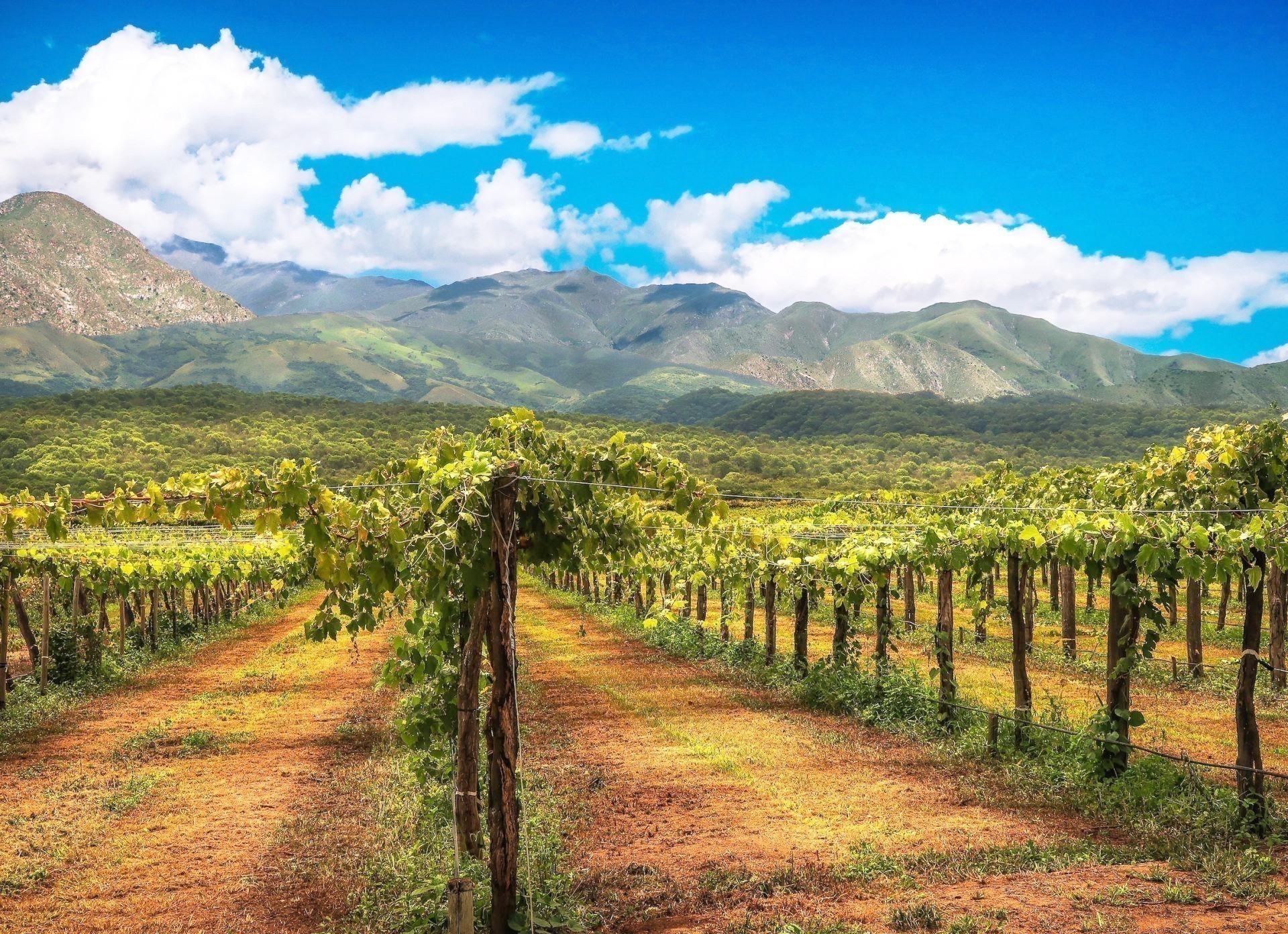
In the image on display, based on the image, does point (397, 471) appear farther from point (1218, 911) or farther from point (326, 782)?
point (1218, 911)

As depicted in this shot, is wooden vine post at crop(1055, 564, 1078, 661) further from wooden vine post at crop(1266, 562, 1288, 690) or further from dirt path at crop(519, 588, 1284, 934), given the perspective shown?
dirt path at crop(519, 588, 1284, 934)

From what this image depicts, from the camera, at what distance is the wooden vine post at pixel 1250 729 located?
26.0 ft

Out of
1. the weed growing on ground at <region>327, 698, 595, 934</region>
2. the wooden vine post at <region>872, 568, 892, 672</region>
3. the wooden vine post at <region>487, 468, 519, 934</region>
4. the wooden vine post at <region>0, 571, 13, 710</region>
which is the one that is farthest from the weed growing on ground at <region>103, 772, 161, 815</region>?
the wooden vine post at <region>872, 568, 892, 672</region>

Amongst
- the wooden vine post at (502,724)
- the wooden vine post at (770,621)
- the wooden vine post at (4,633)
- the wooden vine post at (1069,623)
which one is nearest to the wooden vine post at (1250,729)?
the wooden vine post at (502,724)

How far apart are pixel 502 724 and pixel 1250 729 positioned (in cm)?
707

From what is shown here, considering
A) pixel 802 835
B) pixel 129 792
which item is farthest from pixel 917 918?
pixel 129 792

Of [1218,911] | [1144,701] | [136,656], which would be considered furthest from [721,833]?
[136,656]

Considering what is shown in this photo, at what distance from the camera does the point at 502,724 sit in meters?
5.94

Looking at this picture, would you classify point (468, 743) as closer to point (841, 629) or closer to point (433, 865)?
point (433, 865)

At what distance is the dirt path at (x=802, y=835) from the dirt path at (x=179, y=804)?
2.63 metres

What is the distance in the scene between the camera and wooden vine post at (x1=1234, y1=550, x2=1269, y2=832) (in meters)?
7.91

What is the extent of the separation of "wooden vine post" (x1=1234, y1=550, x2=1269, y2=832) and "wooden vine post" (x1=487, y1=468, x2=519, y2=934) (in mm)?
6535

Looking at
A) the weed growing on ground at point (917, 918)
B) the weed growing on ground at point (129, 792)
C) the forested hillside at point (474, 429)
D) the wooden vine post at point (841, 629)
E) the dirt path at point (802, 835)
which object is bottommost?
the weed growing on ground at point (129, 792)

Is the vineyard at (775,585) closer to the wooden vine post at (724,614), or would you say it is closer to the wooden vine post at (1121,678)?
the wooden vine post at (1121,678)
